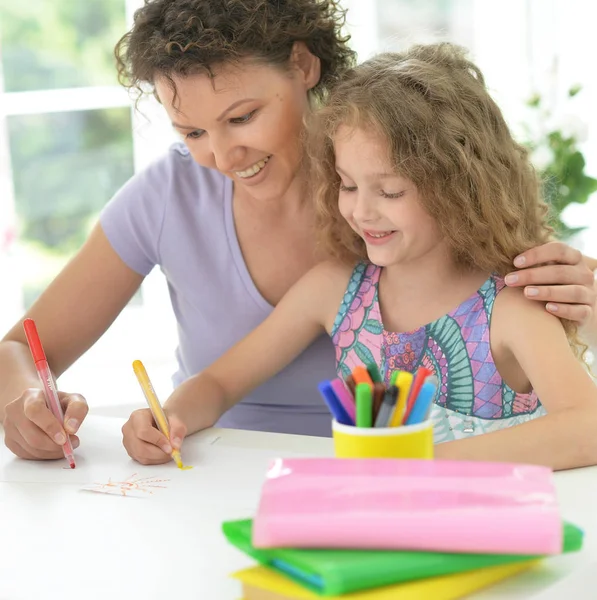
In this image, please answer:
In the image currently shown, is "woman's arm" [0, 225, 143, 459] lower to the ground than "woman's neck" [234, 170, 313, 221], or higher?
lower

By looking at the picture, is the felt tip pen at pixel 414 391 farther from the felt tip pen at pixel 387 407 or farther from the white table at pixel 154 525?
the white table at pixel 154 525

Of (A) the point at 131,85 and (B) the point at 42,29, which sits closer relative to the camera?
(A) the point at 131,85

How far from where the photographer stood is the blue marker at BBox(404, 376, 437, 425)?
2.55ft

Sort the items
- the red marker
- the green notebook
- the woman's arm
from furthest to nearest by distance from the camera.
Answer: the woman's arm → the red marker → the green notebook

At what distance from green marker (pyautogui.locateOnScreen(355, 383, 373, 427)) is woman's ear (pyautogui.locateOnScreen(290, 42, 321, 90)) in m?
0.83

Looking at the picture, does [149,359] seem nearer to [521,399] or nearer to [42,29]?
[42,29]

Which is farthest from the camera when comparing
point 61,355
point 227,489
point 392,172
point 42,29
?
point 42,29

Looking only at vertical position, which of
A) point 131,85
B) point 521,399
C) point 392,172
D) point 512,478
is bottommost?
point 521,399

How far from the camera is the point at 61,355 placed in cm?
160

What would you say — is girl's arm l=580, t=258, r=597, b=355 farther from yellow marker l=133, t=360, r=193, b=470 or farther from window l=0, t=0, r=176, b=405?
window l=0, t=0, r=176, b=405

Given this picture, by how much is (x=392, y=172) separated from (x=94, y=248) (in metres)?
0.61

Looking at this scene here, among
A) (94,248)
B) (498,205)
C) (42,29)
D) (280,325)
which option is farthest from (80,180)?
(498,205)

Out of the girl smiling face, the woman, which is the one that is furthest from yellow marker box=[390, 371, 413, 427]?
the woman

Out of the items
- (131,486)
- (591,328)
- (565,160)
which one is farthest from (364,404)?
(565,160)
